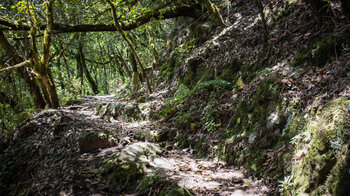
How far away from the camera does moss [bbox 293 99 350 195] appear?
1884 mm

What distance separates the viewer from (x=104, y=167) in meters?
3.40

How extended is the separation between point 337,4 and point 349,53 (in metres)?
1.37

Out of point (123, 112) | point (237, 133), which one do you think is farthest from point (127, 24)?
point (237, 133)

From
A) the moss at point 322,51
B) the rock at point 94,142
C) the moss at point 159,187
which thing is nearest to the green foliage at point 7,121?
the rock at point 94,142

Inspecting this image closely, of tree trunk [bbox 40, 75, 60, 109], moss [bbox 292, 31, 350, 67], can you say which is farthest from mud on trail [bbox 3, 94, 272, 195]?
tree trunk [bbox 40, 75, 60, 109]

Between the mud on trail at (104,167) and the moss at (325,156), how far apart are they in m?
0.57

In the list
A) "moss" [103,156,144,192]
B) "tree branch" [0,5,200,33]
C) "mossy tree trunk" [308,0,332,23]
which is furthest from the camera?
"tree branch" [0,5,200,33]

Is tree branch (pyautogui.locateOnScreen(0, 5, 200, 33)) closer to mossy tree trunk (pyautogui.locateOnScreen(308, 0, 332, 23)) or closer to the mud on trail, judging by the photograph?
the mud on trail

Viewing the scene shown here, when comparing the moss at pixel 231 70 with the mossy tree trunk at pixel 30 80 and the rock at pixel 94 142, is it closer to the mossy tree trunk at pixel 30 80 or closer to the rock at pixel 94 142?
the rock at pixel 94 142

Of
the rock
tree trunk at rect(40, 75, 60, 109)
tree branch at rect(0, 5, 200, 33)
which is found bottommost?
the rock

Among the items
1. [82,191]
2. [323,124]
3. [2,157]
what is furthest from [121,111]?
[323,124]

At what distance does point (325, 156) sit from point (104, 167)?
3.02 meters

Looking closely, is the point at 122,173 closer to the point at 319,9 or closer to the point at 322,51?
the point at 322,51

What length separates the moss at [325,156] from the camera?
1884 mm
